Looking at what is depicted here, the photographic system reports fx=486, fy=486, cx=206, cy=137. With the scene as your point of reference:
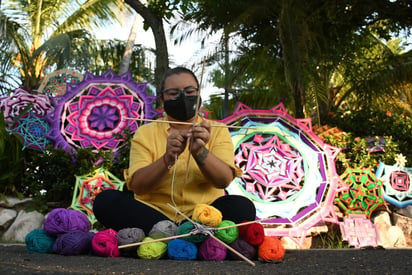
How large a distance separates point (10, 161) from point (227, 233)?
3409 mm

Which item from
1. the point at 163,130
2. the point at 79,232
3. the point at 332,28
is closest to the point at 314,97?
the point at 332,28

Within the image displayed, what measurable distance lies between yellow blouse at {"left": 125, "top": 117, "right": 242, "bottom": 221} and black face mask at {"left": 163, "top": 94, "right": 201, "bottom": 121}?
127mm

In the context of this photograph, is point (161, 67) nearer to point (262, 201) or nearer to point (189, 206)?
point (262, 201)

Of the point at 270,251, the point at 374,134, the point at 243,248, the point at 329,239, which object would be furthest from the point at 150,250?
the point at 374,134

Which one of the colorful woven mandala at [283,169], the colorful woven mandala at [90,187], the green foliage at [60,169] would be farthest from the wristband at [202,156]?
the green foliage at [60,169]

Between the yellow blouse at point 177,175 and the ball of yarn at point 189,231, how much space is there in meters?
0.18

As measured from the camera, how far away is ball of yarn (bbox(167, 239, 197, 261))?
7.27ft

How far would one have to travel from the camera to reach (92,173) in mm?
4625

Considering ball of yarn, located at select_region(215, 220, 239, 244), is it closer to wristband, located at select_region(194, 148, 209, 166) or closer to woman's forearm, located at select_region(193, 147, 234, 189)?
woman's forearm, located at select_region(193, 147, 234, 189)

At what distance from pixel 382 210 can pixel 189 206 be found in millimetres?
3456

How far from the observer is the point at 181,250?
87.4 inches

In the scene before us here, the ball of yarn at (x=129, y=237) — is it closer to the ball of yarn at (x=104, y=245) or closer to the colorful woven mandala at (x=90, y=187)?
the ball of yarn at (x=104, y=245)

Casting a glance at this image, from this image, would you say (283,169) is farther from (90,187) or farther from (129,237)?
(129,237)

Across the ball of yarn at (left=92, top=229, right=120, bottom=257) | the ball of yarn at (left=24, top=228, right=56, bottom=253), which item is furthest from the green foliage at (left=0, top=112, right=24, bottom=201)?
the ball of yarn at (left=92, top=229, right=120, bottom=257)
